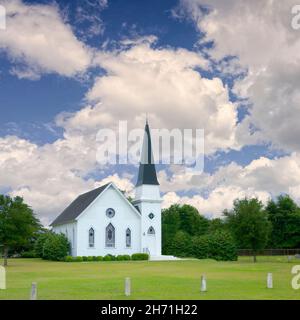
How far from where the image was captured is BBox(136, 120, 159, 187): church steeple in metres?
77.3

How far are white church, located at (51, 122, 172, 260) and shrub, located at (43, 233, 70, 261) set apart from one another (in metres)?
1.44

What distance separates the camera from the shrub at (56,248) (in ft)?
229

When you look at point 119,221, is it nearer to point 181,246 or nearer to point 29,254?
point 181,246

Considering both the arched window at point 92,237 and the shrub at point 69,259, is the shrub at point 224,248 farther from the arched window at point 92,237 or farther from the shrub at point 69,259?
the shrub at point 69,259

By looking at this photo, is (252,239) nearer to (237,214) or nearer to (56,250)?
(237,214)

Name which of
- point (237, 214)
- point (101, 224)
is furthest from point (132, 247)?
point (237, 214)

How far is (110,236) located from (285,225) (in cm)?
4120

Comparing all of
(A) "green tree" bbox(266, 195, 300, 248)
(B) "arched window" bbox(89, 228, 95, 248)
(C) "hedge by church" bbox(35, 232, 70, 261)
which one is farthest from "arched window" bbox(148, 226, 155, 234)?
(A) "green tree" bbox(266, 195, 300, 248)

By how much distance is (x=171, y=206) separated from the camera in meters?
109

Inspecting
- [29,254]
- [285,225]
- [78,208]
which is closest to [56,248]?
[78,208]

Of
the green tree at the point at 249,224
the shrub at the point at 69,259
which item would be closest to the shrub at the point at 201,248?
the green tree at the point at 249,224
